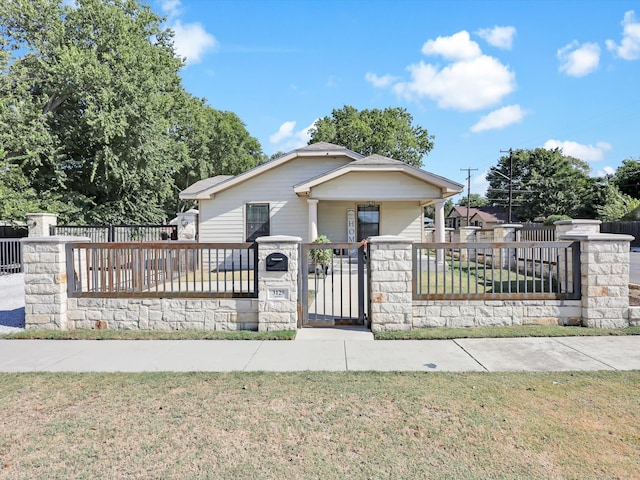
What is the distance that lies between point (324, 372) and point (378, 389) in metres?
0.75

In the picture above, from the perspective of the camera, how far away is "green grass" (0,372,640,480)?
2.59 meters

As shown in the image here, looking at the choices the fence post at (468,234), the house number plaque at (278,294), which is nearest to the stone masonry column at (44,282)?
the house number plaque at (278,294)

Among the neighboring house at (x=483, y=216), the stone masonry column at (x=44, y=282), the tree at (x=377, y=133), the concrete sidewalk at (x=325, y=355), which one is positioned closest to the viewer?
the concrete sidewalk at (x=325, y=355)

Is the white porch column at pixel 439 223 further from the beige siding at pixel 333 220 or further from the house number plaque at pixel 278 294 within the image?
the house number plaque at pixel 278 294

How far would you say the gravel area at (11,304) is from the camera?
267 inches

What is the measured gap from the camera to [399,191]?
525 inches

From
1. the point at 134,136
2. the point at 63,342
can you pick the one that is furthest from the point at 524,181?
the point at 63,342

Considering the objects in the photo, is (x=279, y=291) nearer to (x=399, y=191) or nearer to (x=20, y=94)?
(x=399, y=191)

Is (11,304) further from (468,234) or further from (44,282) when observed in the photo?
(468,234)

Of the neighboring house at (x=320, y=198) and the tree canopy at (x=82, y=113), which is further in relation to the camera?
the tree canopy at (x=82, y=113)

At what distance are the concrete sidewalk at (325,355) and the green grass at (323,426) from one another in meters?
0.32

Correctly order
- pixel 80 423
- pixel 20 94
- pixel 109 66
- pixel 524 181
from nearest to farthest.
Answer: pixel 80 423
pixel 20 94
pixel 109 66
pixel 524 181

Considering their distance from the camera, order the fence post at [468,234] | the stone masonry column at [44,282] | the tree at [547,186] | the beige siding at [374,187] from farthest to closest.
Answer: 1. the tree at [547,186]
2. the fence post at [468,234]
3. the beige siding at [374,187]
4. the stone masonry column at [44,282]

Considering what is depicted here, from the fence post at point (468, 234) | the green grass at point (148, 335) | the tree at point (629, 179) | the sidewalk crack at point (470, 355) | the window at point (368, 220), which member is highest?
the tree at point (629, 179)
